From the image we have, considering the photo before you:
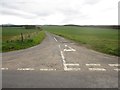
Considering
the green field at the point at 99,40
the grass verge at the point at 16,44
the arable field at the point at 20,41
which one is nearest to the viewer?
the green field at the point at 99,40

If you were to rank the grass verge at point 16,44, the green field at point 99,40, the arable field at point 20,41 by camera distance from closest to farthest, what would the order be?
1. the green field at point 99,40
2. the grass verge at point 16,44
3. the arable field at point 20,41

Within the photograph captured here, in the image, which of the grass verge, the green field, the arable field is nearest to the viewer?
the green field

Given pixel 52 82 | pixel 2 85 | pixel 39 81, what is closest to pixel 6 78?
pixel 2 85

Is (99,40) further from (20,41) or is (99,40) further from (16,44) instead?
(16,44)

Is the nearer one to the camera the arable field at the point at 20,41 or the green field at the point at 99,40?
the green field at the point at 99,40

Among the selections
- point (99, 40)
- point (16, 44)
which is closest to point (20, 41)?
point (16, 44)

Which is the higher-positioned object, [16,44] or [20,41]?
[20,41]

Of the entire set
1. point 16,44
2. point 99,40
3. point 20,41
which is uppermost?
point 20,41

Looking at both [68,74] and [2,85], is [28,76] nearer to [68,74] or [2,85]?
[2,85]

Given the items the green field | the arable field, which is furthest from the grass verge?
the green field

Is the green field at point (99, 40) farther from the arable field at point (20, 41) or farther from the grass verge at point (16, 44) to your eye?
the grass verge at point (16, 44)

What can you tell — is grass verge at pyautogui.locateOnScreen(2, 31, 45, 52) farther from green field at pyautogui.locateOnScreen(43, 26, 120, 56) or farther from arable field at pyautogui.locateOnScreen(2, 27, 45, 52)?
green field at pyautogui.locateOnScreen(43, 26, 120, 56)

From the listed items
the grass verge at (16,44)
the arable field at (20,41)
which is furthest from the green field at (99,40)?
the grass verge at (16,44)

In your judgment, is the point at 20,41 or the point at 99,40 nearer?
the point at 20,41
